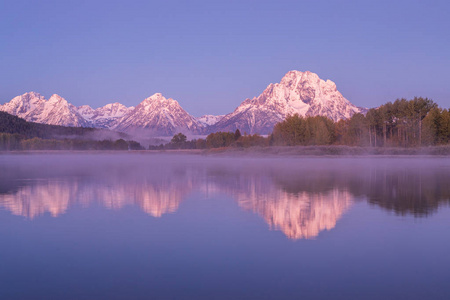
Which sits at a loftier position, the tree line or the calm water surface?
the tree line

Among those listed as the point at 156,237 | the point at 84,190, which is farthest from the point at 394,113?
the point at 156,237

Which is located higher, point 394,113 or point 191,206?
point 394,113

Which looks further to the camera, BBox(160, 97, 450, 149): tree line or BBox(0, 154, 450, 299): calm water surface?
BBox(160, 97, 450, 149): tree line

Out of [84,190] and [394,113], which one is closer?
[84,190]

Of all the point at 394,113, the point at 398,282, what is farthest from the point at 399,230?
the point at 394,113

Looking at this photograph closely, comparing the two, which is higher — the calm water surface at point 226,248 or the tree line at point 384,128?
the tree line at point 384,128

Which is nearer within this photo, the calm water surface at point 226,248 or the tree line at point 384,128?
the calm water surface at point 226,248

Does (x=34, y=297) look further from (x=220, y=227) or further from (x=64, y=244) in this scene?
(x=220, y=227)

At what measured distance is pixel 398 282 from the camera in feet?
28.7

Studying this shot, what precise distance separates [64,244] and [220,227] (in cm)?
503

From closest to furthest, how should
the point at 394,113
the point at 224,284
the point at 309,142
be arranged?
the point at 224,284 → the point at 394,113 → the point at 309,142

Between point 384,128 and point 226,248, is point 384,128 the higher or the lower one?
the higher one

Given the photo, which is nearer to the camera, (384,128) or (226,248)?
(226,248)

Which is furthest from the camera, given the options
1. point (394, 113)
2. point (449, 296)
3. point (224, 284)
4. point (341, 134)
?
point (341, 134)
